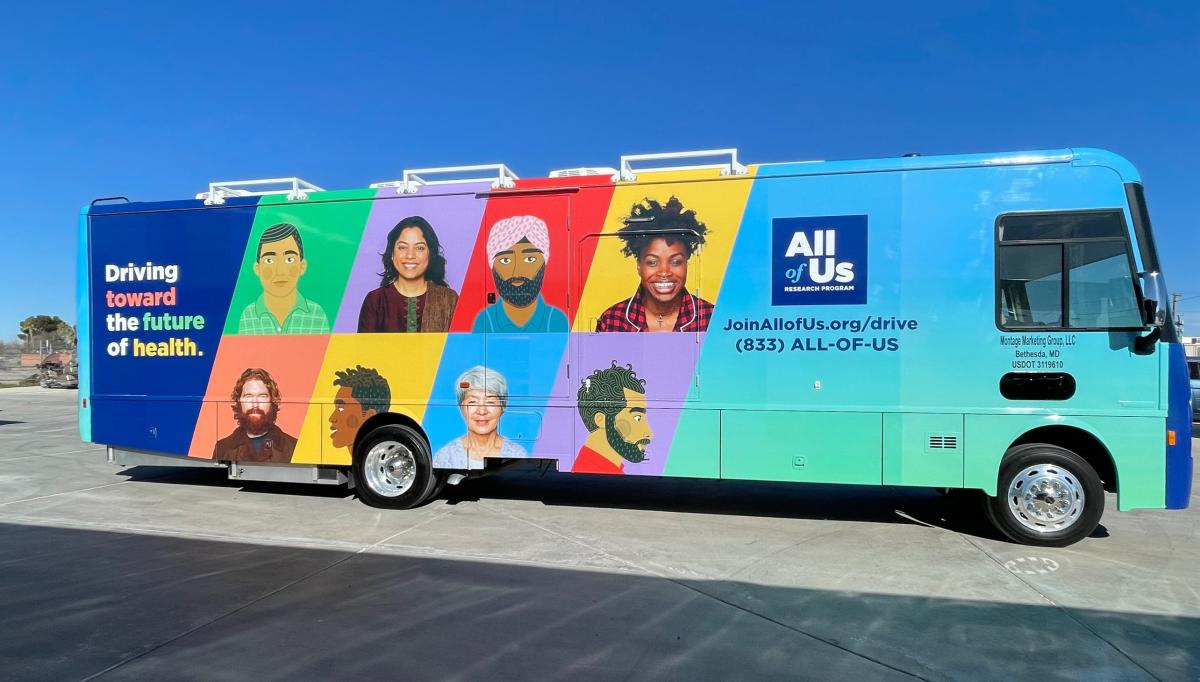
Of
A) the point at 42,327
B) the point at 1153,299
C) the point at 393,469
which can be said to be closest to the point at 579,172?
the point at 393,469

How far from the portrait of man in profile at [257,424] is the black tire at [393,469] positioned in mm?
959

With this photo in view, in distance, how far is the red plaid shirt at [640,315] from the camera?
650 centimetres

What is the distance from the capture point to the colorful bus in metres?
5.87

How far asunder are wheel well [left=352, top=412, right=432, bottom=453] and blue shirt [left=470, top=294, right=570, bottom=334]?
52.0 inches

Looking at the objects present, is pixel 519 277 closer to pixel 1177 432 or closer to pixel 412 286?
pixel 412 286

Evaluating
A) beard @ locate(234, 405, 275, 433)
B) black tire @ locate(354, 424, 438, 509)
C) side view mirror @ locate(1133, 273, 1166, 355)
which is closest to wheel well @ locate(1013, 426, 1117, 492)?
side view mirror @ locate(1133, 273, 1166, 355)

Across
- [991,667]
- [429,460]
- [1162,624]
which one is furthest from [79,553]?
[1162,624]

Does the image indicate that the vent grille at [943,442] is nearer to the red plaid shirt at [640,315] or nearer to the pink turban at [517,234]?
the red plaid shirt at [640,315]

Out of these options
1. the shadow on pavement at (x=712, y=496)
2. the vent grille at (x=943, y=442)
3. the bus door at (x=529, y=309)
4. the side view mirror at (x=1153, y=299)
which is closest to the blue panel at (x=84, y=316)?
the shadow on pavement at (x=712, y=496)

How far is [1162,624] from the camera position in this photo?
432cm

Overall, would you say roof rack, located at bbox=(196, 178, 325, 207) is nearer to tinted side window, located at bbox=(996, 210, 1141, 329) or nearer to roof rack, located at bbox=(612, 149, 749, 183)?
roof rack, located at bbox=(612, 149, 749, 183)

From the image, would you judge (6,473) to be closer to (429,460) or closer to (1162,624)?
(429,460)

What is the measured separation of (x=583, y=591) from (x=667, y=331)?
8.93ft

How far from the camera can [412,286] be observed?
7.22 metres
